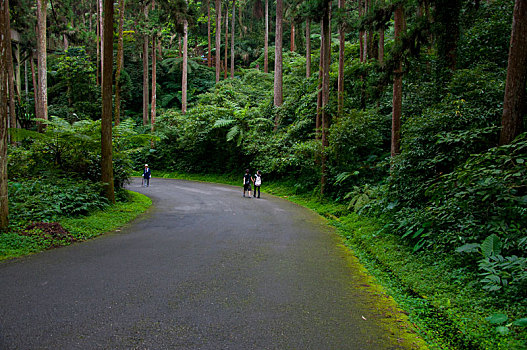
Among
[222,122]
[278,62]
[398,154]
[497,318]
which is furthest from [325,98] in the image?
[497,318]

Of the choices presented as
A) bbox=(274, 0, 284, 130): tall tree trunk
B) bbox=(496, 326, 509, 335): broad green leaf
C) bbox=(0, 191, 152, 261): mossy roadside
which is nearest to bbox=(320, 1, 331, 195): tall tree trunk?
bbox=(274, 0, 284, 130): tall tree trunk

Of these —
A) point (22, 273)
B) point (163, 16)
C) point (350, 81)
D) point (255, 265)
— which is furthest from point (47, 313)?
point (350, 81)

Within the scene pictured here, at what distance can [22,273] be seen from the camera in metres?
5.30

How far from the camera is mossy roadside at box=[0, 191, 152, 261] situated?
6.64 meters

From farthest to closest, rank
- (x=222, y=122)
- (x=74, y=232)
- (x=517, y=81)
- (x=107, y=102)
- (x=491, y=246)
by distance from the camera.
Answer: (x=222, y=122) < (x=107, y=102) < (x=74, y=232) < (x=517, y=81) < (x=491, y=246)

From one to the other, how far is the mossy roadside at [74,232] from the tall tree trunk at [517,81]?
9490 mm

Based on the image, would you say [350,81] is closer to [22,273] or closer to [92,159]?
[92,159]

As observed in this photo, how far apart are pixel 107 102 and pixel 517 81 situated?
11510mm

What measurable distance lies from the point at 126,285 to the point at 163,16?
12735 mm

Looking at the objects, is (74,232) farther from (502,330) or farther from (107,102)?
(502,330)

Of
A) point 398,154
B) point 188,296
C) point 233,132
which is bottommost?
point 188,296

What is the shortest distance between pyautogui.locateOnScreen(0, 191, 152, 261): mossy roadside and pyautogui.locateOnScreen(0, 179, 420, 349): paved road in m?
0.46

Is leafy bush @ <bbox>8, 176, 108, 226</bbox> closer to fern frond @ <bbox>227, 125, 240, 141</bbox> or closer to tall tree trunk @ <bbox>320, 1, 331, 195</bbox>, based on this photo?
tall tree trunk @ <bbox>320, 1, 331, 195</bbox>

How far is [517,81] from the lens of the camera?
6223 millimetres
